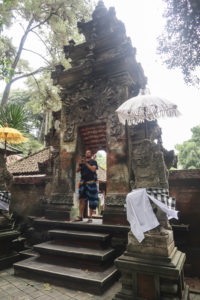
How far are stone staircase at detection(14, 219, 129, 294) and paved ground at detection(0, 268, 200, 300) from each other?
0.36 ft

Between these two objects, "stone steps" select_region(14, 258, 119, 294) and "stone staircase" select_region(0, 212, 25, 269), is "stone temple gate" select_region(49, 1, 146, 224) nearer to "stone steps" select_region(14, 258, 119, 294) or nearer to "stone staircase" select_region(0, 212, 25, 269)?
"stone staircase" select_region(0, 212, 25, 269)

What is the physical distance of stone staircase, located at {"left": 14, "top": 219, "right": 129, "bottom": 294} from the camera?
4004 millimetres

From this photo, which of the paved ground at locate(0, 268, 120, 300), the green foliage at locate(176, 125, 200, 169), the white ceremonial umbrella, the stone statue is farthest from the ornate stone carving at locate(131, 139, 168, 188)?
the green foliage at locate(176, 125, 200, 169)

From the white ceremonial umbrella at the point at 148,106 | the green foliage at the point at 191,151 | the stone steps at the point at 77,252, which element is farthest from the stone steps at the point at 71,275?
the green foliage at the point at 191,151

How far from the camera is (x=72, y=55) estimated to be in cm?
766

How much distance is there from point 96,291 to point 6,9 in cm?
1436

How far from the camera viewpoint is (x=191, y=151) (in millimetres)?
24859

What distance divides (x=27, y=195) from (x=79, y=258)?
378 cm

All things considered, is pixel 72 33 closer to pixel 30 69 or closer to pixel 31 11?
pixel 31 11

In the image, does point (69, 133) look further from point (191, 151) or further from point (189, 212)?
point (191, 151)

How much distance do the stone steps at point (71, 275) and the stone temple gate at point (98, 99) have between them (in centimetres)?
164

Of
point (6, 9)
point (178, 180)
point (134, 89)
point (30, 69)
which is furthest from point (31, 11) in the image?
point (178, 180)

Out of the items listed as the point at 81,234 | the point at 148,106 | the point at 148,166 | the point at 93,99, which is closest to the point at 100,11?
the point at 93,99

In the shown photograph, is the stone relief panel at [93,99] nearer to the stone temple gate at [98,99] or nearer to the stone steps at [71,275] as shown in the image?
the stone temple gate at [98,99]
